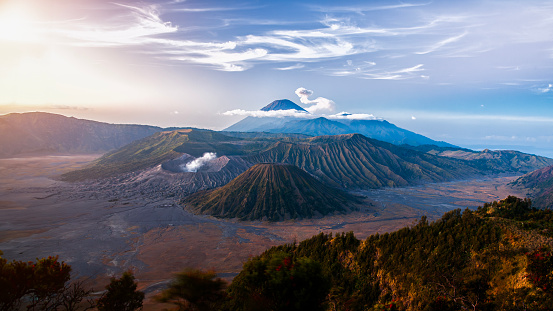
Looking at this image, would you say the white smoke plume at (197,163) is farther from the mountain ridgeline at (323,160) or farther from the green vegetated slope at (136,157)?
the green vegetated slope at (136,157)

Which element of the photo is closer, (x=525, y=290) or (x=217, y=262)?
(x=525, y=290)

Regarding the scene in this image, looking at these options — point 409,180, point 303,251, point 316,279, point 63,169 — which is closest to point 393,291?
point 316,279

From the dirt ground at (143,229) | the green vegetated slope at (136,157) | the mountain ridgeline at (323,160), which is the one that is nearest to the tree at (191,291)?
the dirt ground at (143,229)

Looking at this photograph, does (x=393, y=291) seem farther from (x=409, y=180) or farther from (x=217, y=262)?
(x=409, y=180)

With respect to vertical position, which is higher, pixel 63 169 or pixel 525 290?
pixel 525 290

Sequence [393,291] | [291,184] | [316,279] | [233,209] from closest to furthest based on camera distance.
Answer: [316,279] → [393,291] → [233,209] → [291,184]

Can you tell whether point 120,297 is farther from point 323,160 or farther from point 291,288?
point 323,160
